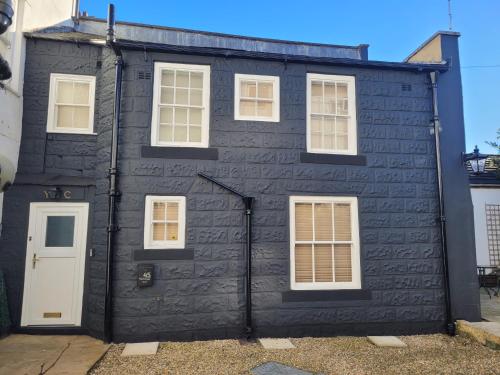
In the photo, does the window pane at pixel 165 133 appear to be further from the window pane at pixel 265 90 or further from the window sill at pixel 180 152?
the window pane at pixel 265 90

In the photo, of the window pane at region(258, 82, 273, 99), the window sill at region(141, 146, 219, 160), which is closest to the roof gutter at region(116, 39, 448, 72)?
the window pane at region(258, 82, 273, 99)

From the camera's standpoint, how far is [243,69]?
260 inches

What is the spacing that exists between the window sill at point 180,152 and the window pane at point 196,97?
89 centimetres

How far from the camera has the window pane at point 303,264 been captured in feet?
21.0

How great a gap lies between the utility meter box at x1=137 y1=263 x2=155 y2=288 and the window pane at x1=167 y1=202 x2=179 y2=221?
2.91ft

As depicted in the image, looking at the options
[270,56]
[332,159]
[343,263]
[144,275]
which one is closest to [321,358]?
[343,263]

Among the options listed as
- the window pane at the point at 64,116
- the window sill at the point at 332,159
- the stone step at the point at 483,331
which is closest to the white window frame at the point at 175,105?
the window pane at the point at 64,116

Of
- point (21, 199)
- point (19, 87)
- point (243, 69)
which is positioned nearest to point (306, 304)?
point (243, 69)

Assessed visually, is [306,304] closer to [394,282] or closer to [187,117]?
[394,282]

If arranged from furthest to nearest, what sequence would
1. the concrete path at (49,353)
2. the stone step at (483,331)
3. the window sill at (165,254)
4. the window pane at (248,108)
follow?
1. the window pane at (248,108)
2. the window sill at (165,254)
3. the stone step at (483,331)
4. the concrete path at (49,353)

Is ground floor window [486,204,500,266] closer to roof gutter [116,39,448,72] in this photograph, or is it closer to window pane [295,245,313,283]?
roof gutter [116,39,448,72]

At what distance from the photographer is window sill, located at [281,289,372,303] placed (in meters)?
6.21

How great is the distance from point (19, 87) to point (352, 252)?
6852 millimetres

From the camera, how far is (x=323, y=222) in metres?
6.59
